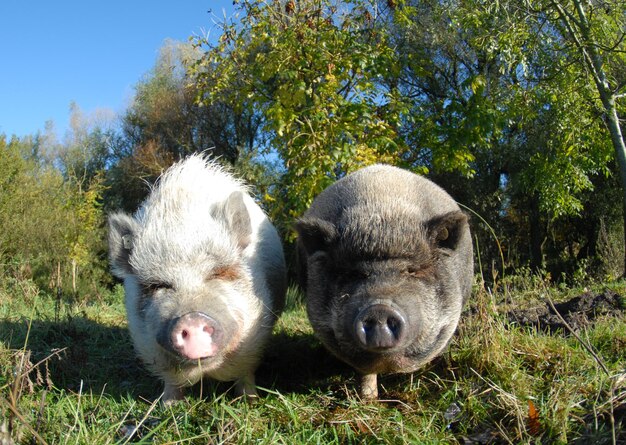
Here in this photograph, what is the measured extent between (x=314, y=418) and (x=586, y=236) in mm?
20233

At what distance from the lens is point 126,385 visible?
13.1 ft

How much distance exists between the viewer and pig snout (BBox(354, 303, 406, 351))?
9.39ft

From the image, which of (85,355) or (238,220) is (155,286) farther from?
(85,355)

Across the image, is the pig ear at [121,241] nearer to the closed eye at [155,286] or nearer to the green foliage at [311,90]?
the closed eye at [155,286]

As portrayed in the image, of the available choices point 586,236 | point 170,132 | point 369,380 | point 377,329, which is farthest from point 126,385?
point 170,132

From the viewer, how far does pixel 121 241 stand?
12.4 ft

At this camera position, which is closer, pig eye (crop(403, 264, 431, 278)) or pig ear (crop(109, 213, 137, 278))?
pig eye (crop(403, 264, 431, 278))

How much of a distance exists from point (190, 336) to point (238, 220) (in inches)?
41.0

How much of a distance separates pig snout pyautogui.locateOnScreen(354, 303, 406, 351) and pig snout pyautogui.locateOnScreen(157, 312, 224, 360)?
2.90 ft

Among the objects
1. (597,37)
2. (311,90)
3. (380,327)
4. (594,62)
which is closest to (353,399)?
(380,327)

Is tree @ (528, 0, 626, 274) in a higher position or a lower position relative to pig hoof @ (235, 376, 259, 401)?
higher

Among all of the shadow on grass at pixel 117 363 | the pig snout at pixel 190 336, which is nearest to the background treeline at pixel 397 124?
the shadow on grass at pixel 117 363

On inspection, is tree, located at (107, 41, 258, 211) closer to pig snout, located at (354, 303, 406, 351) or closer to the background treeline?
the background treeline

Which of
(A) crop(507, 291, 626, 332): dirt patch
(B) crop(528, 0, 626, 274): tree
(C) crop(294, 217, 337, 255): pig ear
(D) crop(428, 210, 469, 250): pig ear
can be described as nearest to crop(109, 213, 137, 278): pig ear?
(C) crop(294, 217, 337, 255): pig ear
